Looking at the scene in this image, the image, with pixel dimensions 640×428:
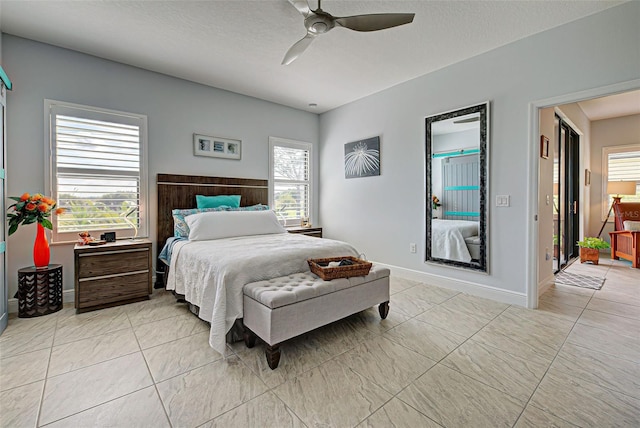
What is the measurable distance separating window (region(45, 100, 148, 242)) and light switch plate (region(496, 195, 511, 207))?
4350 mm

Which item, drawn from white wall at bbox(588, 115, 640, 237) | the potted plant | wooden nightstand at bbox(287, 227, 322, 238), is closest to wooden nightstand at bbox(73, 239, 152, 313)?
wooden nightstand at bbox(287, 227, 322, 238)

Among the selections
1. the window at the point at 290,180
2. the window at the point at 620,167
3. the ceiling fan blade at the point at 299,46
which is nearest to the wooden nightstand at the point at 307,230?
the window at the point at 290,180

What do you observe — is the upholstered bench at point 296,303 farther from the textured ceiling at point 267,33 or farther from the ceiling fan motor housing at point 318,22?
the textured ceiling at point 267,33

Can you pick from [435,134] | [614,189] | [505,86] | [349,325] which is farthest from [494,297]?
[614,189]

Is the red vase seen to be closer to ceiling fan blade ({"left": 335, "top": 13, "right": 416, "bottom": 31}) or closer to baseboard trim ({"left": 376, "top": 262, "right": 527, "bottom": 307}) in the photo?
ceiling fan blade ({"left": 335, "top": 13, "right": 416, "bottom": 31})

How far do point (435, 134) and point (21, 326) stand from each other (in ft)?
16.2

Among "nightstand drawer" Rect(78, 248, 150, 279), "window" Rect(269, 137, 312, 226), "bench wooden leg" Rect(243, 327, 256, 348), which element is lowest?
"bench wooden leg" Rect(243, 327, 256, 348)

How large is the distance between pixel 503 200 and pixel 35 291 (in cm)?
499

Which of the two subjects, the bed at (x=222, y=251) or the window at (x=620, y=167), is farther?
the window at (x=620, y=167)

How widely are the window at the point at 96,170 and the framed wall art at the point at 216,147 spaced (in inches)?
26.4

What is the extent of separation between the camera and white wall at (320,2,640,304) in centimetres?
260

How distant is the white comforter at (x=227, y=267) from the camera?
2152 mm

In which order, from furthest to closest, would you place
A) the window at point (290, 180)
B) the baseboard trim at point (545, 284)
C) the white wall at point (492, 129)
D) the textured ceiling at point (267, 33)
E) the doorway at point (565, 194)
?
the window at point (290, 180) < the doorway at point (565, 194) < the baseboard trim at point (545, 284) < the white wall at point (492, 129) < the textured ceiling at point (267, 33)

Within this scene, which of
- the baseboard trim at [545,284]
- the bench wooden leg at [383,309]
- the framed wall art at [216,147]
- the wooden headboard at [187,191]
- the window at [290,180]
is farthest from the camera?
the window at [290,180]
